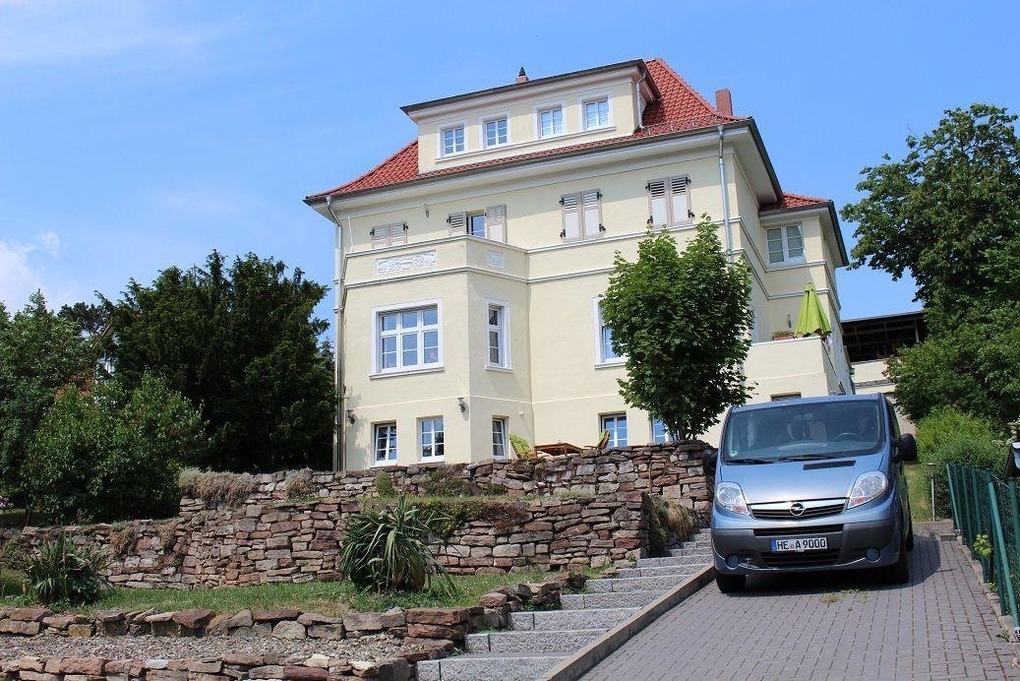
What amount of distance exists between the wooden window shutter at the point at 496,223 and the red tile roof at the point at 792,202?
8688 millimetres

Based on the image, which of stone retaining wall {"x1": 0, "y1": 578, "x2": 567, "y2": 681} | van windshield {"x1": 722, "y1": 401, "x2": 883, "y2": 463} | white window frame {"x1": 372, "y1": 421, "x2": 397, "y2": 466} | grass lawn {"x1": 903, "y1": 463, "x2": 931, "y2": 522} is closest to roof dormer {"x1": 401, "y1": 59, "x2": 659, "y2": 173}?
white window frame {"x1": 372, "y1": 421, "x2": 397, "y2": 466}

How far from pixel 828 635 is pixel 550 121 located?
25209mm

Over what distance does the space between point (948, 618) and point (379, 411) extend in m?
20.6

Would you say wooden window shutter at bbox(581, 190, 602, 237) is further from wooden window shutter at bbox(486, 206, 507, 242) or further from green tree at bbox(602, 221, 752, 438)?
green tree at bbox(602, 221, 752, 438)

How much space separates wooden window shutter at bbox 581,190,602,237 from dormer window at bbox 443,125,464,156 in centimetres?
485

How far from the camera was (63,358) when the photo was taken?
26500mm

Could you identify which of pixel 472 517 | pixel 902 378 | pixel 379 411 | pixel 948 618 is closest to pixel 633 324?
pixel 472 517

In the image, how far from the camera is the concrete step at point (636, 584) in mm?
13086

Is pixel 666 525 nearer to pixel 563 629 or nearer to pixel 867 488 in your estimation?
pixel 867 488

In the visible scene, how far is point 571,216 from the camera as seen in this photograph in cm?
3169

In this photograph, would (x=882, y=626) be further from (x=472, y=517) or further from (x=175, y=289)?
(x=175, y=289)

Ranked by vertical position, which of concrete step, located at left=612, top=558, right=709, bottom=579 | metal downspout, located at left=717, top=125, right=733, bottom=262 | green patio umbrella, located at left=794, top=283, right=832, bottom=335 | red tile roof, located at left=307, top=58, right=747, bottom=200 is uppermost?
red tile roof, located at left=307, top=58, right=747, bottom=200

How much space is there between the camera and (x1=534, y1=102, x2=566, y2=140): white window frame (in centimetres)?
3285

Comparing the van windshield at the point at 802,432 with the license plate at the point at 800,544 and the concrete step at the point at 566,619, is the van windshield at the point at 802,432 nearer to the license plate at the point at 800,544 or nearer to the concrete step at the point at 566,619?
the license plate at the point at 800,544
